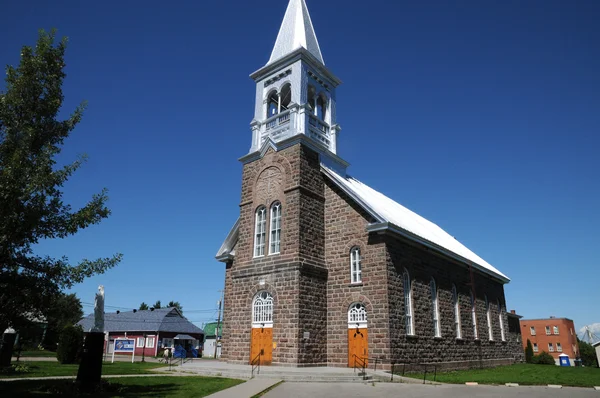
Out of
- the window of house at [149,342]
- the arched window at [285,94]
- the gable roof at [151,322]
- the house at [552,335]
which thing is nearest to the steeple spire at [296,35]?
the arched window at [285,94]

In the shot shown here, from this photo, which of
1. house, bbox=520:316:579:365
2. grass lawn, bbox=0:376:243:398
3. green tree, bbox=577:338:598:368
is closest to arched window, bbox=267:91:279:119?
grass lawn, bbox=0:376:243:398

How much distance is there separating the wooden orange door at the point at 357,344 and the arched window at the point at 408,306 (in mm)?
2471

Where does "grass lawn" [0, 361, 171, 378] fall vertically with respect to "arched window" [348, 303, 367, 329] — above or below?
below

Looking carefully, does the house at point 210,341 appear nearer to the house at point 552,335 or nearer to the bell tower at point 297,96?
the bell tower at point 297,96

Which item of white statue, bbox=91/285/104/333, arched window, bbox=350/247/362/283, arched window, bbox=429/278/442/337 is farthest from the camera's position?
arched window, bbox=429/278/442/337

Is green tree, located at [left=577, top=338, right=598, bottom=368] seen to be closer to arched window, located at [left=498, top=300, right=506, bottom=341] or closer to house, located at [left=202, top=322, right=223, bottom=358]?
arched window, located at [left=498, top=300, right=506, bottom=341]

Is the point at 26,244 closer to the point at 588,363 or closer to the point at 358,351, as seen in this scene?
the point at 358,351

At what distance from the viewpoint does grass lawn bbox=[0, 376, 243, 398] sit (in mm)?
12547

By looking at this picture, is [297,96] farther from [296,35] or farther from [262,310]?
[262,310]

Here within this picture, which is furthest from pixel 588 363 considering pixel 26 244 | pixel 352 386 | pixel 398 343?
pixel 26 244

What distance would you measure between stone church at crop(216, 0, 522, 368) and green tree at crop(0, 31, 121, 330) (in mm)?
10126

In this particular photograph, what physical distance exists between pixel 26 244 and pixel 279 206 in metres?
13.0

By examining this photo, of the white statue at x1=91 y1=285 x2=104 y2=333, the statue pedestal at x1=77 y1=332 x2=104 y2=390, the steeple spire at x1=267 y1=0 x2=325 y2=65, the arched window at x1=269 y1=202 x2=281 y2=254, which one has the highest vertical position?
the steeple spire at x1=267 y1=0 x2=325 y2=65

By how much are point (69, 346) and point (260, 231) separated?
1556 centimetres
